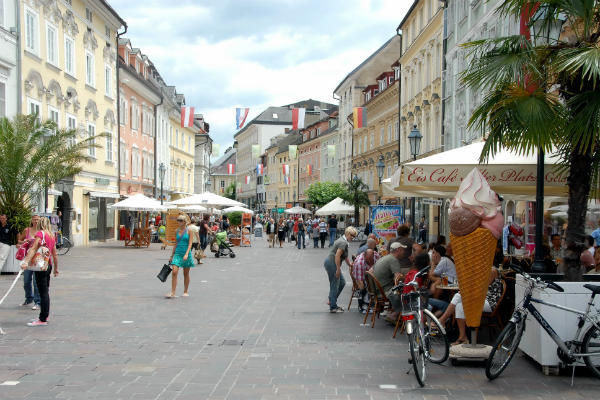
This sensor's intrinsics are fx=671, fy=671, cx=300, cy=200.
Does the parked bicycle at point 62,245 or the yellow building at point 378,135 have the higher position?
the yellow building at point 378,135

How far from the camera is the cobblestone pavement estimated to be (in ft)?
20.8

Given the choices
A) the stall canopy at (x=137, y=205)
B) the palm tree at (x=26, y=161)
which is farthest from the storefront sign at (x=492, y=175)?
the stall canopy at (x=137, y=205)

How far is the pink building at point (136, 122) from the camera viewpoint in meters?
40.7

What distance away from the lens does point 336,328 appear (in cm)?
1006

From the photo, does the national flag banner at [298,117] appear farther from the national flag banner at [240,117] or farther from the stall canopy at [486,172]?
the stall canopy at [486,172]

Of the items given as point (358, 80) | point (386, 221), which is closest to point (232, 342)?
point (386, 221)

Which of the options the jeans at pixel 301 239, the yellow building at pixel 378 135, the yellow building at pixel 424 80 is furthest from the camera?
the yellow building at pixel 378 135

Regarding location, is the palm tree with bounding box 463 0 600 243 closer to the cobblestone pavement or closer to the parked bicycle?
the cobblestone pavement

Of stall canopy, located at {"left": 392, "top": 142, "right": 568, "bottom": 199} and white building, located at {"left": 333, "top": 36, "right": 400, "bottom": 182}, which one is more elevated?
white building, located at {"left": 333, "top": 36, "right": 400, "bottom": 182}

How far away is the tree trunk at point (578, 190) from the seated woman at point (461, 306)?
1.09 meters

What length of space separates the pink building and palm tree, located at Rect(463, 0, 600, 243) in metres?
33.9

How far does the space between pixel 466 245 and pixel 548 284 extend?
3.05ft

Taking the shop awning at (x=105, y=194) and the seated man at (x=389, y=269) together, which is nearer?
the seated man at (x=389, y=269)

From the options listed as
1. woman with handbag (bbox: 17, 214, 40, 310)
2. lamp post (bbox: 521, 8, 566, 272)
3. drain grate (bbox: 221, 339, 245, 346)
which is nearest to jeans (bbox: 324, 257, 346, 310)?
drain grate (bbox: 221, 339, 245, 346)
